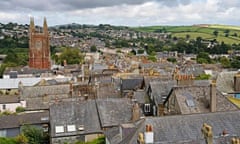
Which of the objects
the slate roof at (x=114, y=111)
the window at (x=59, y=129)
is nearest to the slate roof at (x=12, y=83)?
the slate roof at (x=114, y=111)

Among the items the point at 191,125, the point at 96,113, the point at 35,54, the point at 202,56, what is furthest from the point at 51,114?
the point at 202,56

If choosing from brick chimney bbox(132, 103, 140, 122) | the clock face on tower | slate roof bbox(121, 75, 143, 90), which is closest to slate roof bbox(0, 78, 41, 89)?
slate roof bbox(121, 75, 143, 90)

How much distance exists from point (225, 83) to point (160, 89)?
12298mm

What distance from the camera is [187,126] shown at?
917 inches

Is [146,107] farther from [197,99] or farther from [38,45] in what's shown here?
[38,45]

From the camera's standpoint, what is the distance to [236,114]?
25.1m

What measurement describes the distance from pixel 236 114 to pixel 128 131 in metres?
7.71

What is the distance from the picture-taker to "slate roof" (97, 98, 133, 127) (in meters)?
32.8

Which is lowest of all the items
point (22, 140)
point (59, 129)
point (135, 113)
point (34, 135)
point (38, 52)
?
point (22, 140)

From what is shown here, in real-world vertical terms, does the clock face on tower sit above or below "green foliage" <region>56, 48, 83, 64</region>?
above

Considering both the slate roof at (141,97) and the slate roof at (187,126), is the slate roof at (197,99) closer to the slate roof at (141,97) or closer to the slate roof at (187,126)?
the slate roof at (187,126)

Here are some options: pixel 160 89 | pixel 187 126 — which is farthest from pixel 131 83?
pixel 187 126

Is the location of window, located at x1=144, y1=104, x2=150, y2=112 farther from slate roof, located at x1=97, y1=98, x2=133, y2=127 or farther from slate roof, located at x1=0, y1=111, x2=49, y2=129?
A: slate roof, located at x1=0, y1=111, x2=49, y2=129

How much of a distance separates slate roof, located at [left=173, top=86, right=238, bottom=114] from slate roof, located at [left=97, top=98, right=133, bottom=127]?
5.21 metres
